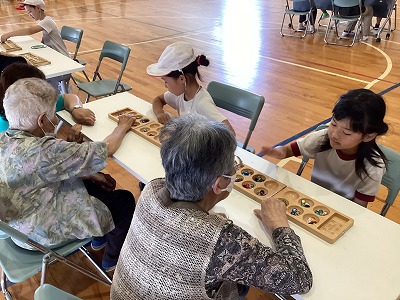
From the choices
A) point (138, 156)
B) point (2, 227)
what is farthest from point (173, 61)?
point (2, 227)

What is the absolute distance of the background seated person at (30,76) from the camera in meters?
1.75

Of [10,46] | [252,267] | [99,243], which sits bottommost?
[99,243]

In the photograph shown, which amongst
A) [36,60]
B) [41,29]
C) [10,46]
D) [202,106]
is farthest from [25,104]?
[41,29]

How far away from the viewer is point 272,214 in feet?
3.99

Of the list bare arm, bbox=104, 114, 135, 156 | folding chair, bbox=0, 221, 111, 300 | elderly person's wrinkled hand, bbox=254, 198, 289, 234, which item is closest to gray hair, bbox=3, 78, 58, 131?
bare arm, bbox=104, 114, 135, 156

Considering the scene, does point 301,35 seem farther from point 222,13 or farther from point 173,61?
point 173,61

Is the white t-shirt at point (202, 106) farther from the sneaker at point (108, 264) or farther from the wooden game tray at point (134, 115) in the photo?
the sneaker at point (108, 264)

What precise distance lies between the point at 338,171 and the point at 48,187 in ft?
4.25

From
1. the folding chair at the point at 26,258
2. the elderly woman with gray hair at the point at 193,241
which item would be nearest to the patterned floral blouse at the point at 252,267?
the elderly woman with gray hair at the point at 193,241

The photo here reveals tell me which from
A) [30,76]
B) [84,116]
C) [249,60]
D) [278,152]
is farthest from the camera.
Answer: [249,60]

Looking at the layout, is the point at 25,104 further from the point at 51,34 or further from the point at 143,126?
the point at 51,34

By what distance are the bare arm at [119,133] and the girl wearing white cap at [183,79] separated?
0.62 feet

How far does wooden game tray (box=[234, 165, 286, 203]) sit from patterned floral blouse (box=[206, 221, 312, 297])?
0.41 meters

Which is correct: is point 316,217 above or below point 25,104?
below
